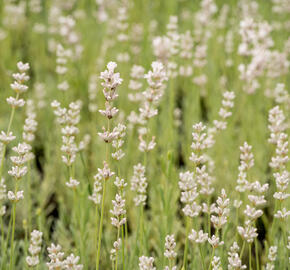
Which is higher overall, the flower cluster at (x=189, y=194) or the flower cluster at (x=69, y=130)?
the flower cluster at (x=69, y=130)

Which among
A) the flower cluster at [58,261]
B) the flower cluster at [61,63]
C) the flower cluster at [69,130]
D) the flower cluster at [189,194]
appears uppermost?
the flower cluster at [61,63]

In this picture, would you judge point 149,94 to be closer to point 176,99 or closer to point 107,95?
point 107,95

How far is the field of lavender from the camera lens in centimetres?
140

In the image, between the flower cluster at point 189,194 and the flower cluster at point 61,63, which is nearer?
the flower cluster at point 189,194

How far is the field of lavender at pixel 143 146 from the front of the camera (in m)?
1.40

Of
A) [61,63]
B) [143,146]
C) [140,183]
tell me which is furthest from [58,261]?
[61,63]

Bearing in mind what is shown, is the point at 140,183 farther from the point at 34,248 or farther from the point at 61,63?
the point at 61,63

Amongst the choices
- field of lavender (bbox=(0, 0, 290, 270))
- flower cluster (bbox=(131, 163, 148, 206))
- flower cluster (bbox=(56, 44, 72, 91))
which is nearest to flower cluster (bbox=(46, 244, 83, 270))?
field of lavender (bbox=(0, 0, 290, 270))

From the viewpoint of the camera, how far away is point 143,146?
158 centimetres

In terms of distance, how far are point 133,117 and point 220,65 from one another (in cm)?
180

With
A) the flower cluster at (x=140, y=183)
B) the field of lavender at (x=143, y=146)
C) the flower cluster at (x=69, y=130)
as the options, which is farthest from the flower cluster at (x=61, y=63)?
the flower cluster at (x=140, y=183)

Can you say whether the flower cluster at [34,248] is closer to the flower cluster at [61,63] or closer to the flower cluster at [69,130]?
the flower cluster at [69,130]

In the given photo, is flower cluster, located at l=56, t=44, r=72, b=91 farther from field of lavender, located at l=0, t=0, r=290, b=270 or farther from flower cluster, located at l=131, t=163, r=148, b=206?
flower cluster, located at l=131, t=163, r=148, b=206

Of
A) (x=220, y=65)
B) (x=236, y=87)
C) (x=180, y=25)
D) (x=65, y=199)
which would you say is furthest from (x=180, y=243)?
(x=180, y=25)
